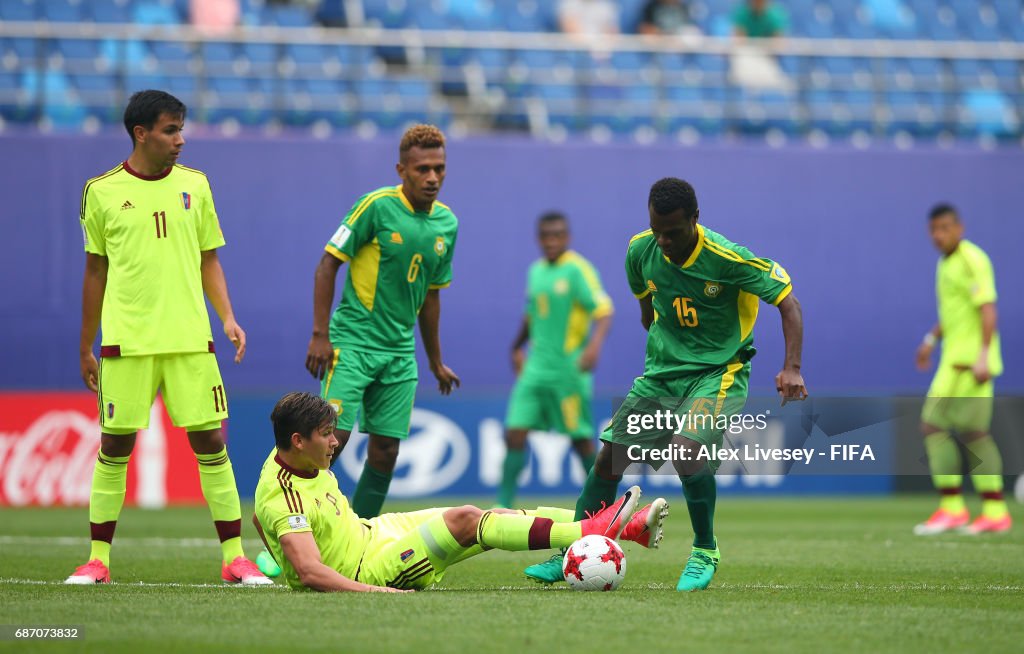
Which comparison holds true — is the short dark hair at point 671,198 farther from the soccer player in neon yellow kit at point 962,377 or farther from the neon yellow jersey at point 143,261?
the soccer player in neon yellow kit at point 962,377

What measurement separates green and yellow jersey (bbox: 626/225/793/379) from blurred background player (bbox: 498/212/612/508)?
18.6ft

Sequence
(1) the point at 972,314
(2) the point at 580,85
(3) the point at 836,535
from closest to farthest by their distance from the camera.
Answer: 1. (3) the point at 836,535
2. (1) the point at 972,314
3. (2) the point at 580,85

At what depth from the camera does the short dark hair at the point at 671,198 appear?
6.52 metres

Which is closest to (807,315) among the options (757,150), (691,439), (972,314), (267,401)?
(757,150)

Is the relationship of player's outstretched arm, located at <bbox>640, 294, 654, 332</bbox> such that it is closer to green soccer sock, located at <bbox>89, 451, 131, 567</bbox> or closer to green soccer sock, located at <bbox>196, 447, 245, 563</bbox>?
green soccer sock, located at <bbox>196, 447, 245, 563</bbox>

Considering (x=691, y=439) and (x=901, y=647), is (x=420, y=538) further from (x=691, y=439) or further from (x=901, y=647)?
(x=901, y=647)

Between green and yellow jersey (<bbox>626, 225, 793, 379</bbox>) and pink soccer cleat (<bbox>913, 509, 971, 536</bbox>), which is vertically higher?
green and yellow jersey (<bbox>626, 225, 793, 379</bbox>)

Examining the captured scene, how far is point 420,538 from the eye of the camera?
6352mm

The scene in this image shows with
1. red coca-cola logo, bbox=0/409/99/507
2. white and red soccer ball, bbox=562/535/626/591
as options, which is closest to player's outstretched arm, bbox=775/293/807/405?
white and red soccer ball, bbox=562/535/626/591

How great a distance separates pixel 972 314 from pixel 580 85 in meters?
6.57

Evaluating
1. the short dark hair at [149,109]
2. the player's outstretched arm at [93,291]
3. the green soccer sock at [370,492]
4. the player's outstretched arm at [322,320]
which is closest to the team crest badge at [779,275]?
the player's outstretched arm at [322,320]

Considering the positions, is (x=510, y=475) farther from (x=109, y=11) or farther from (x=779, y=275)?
(x=109, y=11)

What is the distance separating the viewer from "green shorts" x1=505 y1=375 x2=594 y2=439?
12836 mm

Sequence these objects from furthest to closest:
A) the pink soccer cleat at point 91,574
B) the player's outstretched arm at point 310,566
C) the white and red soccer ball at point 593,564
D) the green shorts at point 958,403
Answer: the green shorts at point 958,403, the pink soccer cleat at point 91,574, the white and red soccer ball at point 593,564, the player's outstretched arm at point 310,566
